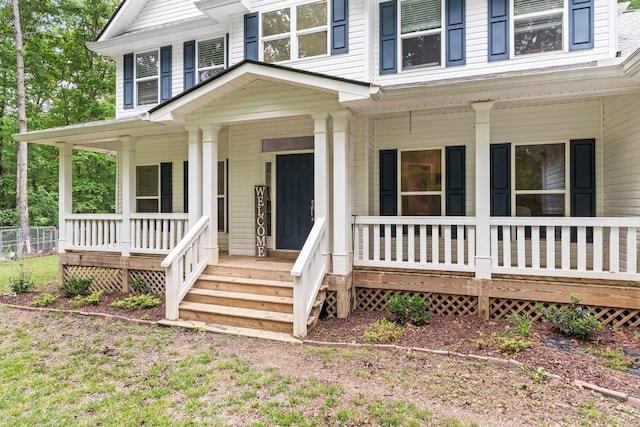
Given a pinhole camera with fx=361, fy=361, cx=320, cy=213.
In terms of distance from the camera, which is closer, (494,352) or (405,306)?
(494,352)

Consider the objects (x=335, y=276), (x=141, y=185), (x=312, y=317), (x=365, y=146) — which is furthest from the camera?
(x=141, y=185)

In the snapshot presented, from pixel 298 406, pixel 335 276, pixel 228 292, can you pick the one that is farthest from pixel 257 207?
pixel 298 406

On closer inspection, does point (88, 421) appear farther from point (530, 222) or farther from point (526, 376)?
point (530, 222)

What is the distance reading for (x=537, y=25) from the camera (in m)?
6.30

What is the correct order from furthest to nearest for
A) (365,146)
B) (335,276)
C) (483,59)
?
(365,146), (483,59), (335,276)

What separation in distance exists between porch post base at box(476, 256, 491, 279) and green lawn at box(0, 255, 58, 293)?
913 centimetres

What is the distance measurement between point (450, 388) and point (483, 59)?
5.70m

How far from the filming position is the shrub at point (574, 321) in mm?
4336

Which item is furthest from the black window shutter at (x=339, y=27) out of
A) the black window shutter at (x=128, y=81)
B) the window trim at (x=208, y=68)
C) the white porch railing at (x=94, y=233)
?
the white porch railing at (x=94, y=233)

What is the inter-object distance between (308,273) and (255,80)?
3.23 m

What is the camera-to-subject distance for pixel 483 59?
6531 millimetres

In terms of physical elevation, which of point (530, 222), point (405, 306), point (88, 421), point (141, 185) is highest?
point (141, 185)

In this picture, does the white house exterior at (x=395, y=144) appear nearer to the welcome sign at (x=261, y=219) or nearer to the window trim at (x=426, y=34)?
the window trim at (x=426, y=34)

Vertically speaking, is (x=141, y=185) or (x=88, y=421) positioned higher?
(x=141, y=185)
